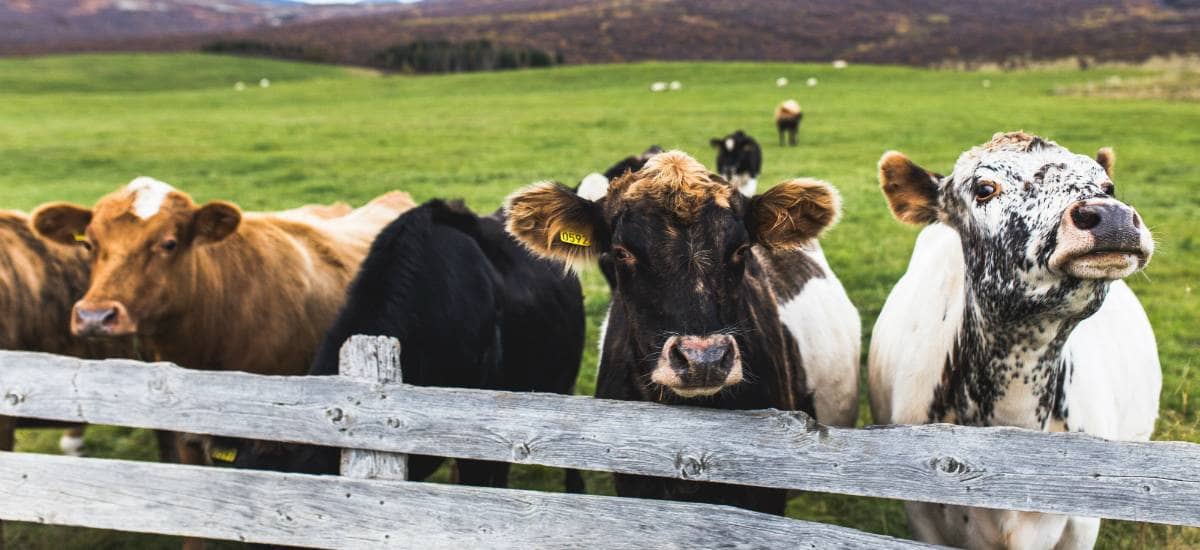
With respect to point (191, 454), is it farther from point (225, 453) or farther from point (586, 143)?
point (586, 143)

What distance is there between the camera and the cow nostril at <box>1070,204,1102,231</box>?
102 inches

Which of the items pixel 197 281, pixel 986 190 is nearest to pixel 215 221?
pixel 197 281

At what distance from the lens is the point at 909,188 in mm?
3486

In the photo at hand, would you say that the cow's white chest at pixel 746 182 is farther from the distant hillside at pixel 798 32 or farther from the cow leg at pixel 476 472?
the distant hillside at pixel 798 32

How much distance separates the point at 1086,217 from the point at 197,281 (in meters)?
4.40

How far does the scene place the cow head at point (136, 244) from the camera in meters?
4.47

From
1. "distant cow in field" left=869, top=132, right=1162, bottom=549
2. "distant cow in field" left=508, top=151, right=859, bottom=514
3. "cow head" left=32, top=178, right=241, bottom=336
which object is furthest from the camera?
"cow head" left=32, top=178, right=241, bottom=336

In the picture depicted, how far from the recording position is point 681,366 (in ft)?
9.30

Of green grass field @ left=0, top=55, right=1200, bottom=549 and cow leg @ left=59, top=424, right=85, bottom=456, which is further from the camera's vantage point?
green grass field @ left=0, top=55, right=1200, bottom=549

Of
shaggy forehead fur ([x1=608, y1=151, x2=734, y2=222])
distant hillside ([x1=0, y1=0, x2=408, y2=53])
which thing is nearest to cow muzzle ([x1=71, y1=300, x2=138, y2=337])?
shaggy forehead fur ([x1=608, y1=151, x2=734, y2=222])

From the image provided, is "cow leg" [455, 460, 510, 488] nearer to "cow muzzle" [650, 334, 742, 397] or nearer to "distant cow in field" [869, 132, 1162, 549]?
"cow muzzle" [650, 334, 742, 397]

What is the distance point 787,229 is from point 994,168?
2.59 feet

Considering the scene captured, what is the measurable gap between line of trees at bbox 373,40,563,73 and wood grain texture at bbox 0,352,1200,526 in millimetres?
68037

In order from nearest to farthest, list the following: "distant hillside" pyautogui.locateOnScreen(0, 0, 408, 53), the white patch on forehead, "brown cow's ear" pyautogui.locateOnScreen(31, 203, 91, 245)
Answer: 1. the white patch on forehead
2. "brown cow's ear" pyautogui.locateOnScreen(31, 203, 91, 245)
3. "distant hillside" pyautogui.locateOnScreen(0, 0, 408, 53)
